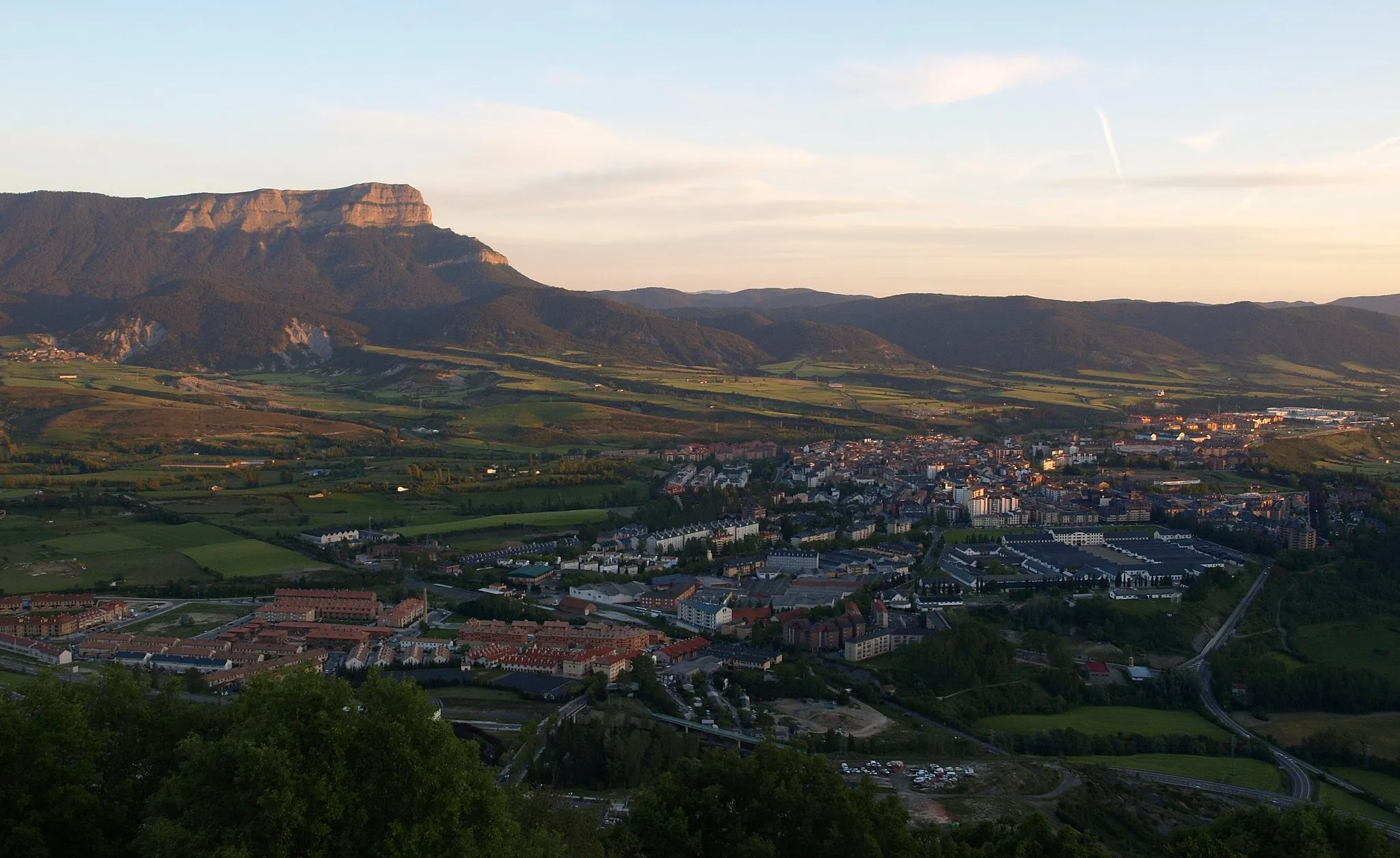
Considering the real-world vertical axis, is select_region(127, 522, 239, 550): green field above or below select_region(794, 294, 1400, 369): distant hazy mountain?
below

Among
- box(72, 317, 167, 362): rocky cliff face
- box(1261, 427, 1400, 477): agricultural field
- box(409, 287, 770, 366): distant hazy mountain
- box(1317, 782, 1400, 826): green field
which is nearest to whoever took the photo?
box(1317, 782, 1400, 826): green field

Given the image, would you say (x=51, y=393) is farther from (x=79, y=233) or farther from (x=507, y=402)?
(x=79, y=233)

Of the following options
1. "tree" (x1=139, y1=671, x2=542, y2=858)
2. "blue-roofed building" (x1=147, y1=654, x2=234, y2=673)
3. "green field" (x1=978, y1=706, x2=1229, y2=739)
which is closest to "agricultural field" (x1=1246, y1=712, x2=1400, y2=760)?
"green field" (x1=978, y1=706, x2=1229, y2=739)

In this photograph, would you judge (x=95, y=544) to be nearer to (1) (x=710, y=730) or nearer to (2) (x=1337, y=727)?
(1) (x=710, y=730)

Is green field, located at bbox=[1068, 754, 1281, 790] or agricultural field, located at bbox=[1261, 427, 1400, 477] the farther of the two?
agricultural field, located at bbox=[1261, 427, 1400, 477]

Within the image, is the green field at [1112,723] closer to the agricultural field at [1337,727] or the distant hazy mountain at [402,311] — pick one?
the agricultural field at [1337,727]

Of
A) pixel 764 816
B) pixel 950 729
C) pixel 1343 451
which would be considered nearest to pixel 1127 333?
pixel 1343 451

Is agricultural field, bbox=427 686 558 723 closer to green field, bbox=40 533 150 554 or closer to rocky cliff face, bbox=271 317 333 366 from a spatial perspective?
green field, bbox=40 533 150 554

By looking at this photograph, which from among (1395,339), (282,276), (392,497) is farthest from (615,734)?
(282,276)
